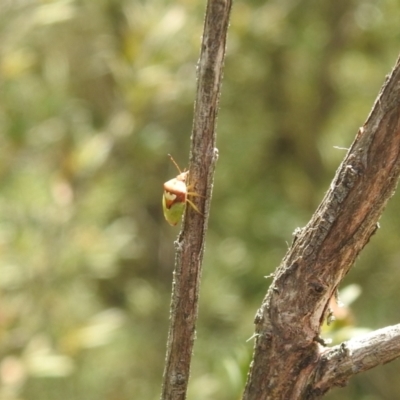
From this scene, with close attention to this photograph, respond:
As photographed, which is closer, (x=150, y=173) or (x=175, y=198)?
(x=175, y=198)

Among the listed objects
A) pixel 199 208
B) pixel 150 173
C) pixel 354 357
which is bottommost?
pixel 354 357

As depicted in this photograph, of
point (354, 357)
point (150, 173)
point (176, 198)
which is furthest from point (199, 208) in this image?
point (150, 173)

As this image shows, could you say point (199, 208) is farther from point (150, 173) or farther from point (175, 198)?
point (150, 173)

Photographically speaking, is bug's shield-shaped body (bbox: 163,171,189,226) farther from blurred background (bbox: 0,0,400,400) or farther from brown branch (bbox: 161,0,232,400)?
blurred background (bbox: 0,0,400,400)

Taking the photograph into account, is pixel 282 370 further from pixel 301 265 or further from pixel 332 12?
pixel 332 12

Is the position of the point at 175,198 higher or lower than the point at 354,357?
higher
